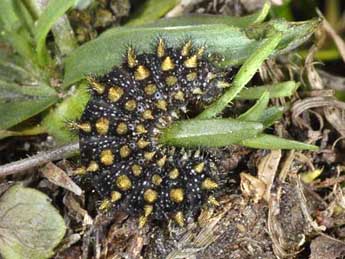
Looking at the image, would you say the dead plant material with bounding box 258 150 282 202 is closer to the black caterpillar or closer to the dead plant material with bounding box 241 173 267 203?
the dead plant material with bounding box 241 173 267 203

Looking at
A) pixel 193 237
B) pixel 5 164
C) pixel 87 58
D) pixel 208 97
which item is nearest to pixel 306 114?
pixel 208 97

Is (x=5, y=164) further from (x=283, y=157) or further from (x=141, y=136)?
(x=283, y=157)

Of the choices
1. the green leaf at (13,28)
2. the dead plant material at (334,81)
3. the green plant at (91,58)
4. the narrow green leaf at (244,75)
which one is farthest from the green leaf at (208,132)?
the dead plant material at (334,81)

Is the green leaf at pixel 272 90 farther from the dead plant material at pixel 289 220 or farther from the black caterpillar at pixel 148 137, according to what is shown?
the dead plant material at pixel 289 220

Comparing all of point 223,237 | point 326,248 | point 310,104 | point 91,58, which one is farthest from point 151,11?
point 326,248

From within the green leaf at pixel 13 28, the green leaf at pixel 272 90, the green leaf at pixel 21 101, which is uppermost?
the green leaf at pixel 13 28

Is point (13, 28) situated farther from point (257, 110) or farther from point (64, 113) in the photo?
point (257, 110)
